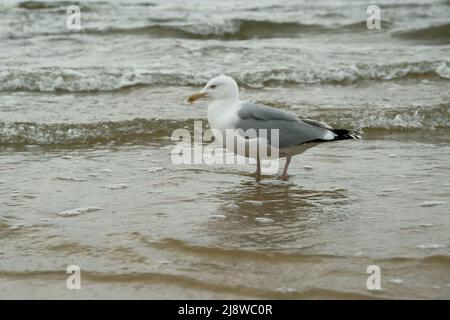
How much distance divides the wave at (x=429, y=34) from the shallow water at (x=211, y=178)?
0.24 meters

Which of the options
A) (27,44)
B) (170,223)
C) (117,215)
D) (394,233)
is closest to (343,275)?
(394,233)

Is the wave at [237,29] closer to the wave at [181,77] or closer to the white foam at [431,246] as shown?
the wave at [181,77]

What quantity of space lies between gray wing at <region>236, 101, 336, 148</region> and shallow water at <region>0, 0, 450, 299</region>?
369 mm

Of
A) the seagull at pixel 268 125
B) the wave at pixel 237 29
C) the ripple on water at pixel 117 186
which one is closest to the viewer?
the ripple on water at pixel 117 186

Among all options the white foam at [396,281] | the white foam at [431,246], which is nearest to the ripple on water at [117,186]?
the white foam at [431,246]

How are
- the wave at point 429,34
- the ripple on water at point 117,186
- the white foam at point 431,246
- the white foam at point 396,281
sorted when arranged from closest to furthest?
the white foam at point 396,281
the white foam at point 431,246
the ripple on water at point 117,186
the wave at point 429,34

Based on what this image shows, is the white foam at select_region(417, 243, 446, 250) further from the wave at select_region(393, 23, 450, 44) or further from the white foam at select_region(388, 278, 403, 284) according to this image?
the wave at select_region(393, 23, 450, 44)

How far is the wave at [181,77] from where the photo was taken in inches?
384

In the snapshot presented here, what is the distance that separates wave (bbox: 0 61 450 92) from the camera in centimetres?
976

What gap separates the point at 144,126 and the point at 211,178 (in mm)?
1967

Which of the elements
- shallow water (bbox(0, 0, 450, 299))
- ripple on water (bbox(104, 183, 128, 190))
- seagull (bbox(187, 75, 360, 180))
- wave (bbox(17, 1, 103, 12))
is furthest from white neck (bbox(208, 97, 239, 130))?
wave (bbox(17, 1, 103, 12))

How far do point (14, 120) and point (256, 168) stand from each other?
2931mm

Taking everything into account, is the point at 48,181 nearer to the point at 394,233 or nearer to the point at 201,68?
the point at 394,233

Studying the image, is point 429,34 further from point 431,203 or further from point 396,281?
point 396,281
